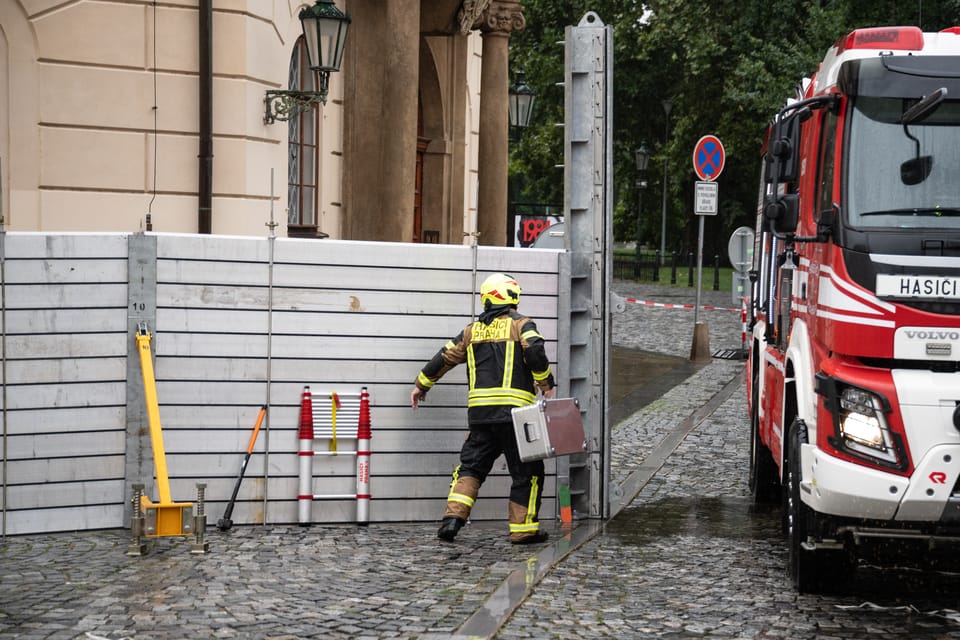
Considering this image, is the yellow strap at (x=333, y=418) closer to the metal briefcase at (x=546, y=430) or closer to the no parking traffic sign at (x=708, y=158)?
the metal briefcase at (x=546, y=430)

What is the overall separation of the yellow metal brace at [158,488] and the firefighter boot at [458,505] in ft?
5.21

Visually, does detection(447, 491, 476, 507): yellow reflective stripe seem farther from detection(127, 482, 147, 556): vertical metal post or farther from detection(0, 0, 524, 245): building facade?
detection(0, 0, 524, 245): building facade

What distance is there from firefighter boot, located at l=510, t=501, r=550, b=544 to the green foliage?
19468mm

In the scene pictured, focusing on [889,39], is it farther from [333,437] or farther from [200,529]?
[200,529]

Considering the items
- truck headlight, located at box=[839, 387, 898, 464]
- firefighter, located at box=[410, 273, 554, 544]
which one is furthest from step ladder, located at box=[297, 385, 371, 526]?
truck headlight, located at box=[839, 387, 898, 464]

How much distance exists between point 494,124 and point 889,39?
1478cm

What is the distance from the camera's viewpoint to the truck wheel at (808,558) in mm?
7754

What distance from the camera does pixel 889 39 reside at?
7.70m

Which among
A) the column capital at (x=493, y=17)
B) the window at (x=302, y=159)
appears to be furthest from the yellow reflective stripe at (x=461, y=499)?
the column capital at (x=493, y=17)

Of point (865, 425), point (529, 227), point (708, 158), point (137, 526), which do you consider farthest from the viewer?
point (529, 227)

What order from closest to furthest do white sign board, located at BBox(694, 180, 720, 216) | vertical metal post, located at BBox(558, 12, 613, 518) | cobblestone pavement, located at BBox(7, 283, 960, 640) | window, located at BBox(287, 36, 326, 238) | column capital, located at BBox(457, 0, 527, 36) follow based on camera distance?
cobblestone pavement, located at BBox(7, 283, 960, 640) → vertical metal post, located at BBox(558, 12, 613, 518) → window, located at BBox(287, 36, 326, 238) → column capital, located at BBox(457, 0, 527, 36) → white sign board, located at BBox(694, 180, 720, 216)

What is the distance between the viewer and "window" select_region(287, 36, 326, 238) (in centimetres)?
1659

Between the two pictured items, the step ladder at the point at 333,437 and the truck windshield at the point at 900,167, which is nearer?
the truck windshield at the point at 900,167

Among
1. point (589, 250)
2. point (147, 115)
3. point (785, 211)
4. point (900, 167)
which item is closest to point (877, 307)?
point (900, 167)
